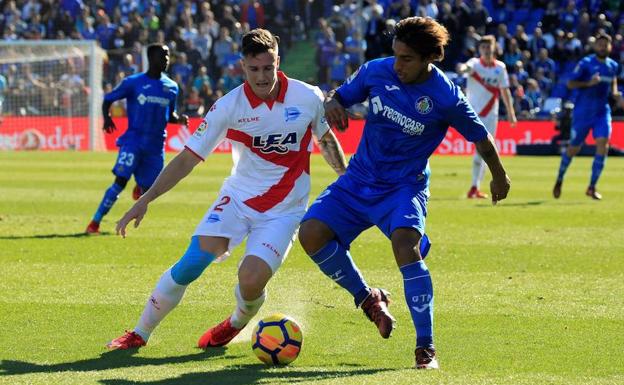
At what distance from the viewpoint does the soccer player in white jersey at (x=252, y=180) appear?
6.77 meters

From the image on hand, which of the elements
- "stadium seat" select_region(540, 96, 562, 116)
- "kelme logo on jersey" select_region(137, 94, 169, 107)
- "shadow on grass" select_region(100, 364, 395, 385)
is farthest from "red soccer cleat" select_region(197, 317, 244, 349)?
"stadium seat" select_region(540, 96, 562, 116)

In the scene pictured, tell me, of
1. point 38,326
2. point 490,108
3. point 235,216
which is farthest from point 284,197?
point 490,108

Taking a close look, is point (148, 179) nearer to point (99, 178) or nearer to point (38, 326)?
point (38, 326)

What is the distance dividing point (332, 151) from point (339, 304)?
1754 mm

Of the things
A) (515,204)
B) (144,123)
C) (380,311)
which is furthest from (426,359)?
(515,204)

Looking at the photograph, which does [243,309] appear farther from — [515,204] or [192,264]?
[515,204]

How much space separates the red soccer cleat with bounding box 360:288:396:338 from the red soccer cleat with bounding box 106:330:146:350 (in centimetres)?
141

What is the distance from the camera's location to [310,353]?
22.6 feet

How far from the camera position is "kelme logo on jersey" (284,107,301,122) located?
700cm

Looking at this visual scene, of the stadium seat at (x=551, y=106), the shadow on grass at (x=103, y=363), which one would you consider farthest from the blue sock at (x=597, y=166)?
the stadium seat at (x=551, y=106)

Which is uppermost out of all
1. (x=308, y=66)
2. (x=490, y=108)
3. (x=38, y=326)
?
(x=38, y=326)

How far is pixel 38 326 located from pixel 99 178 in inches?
596

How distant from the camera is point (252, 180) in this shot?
7.10 m

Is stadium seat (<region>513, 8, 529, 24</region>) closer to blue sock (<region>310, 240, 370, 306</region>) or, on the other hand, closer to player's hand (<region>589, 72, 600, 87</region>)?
player's hand (<region>589, 72, 600, 87</region>)
